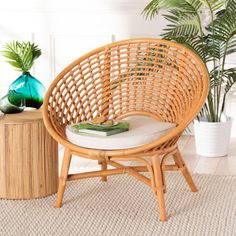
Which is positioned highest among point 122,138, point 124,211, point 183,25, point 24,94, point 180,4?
point 180,4

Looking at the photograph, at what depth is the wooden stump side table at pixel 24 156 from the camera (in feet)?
9.95

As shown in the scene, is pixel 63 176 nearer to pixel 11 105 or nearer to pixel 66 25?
pixel 11 105

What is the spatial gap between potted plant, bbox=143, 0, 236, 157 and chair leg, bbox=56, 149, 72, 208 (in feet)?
4.06

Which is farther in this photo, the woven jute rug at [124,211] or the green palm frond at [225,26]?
the green palm frond at [225,26]

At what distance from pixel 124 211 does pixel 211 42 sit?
1466 millimetres

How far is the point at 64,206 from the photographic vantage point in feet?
9.91

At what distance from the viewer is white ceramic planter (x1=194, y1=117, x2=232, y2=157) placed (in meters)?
3.95

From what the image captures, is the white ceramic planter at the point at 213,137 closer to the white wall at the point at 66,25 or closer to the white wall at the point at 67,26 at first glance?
the white wall at the point at 67,26

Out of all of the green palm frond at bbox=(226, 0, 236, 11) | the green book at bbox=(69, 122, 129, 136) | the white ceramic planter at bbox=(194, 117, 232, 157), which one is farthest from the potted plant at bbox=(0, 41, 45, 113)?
the green palm frond at bbox=(226, 0, 236, 11)

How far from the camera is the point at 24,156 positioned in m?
3.04

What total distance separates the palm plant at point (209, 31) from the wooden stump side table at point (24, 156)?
1.21 metres

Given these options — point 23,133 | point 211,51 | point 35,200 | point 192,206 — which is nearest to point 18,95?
point 23,133

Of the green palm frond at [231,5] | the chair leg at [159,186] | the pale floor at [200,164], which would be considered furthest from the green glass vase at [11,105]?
the green palm frond at [231,5]

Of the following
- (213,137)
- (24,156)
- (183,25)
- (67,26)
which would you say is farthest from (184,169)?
(67,26)
